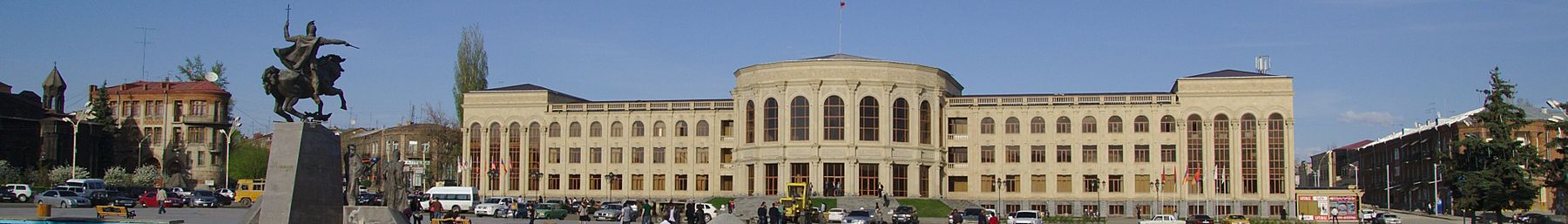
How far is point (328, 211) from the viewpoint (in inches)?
1187

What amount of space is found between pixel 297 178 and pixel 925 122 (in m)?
59.5

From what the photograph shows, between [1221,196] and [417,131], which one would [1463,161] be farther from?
[417,131]

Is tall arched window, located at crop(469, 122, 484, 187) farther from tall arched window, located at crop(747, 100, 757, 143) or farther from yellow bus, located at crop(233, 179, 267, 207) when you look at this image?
tall arched window, located at crop(747, 100, 757, 143)

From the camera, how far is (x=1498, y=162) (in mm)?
62375

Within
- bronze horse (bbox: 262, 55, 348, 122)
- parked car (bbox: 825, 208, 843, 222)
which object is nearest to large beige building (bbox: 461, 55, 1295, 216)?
parked car (bbox: 825, 208, 843, 222)

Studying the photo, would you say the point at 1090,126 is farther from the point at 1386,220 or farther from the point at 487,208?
the point at 487,208

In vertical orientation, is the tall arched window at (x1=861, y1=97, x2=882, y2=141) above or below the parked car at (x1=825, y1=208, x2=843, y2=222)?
above

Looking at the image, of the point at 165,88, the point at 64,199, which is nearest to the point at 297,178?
the point at 64,199

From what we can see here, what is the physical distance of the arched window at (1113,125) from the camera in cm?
8662

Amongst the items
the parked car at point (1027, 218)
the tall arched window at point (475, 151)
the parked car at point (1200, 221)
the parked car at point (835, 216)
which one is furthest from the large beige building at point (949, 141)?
the parked car at point (1027, 218)

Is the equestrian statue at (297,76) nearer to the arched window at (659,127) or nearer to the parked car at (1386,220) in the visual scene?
the parked car at (1386,220)

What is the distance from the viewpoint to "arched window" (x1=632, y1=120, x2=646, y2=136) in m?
92.5

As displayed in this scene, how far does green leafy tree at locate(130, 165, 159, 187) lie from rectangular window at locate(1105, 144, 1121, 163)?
2328 inches

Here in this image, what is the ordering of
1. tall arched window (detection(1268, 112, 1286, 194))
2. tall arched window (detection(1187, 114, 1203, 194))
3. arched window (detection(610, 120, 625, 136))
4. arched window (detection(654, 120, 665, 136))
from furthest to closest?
arched window (detection(610, 120, 625, 136)) → arched window (detection(654, 120, 665, 136)) → tall arched window (detection(1187, 114, 1203, 194)) → tall arched window (detection(1268, 112, 1286, 194))
